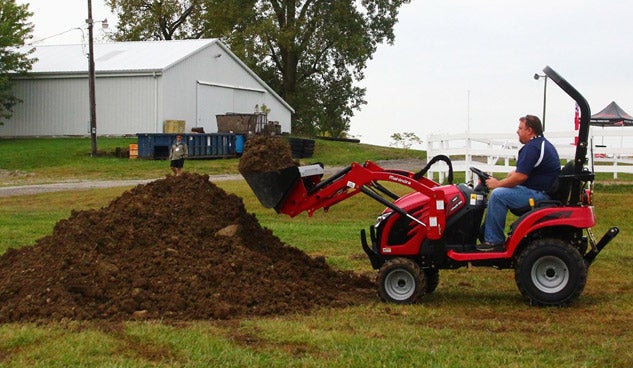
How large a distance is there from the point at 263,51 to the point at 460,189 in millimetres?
52196

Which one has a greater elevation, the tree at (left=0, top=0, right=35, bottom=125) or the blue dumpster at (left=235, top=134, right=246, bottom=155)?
the tree at (left=0, top=0, right=35, bottom=125)

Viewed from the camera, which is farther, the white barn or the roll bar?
the white barn

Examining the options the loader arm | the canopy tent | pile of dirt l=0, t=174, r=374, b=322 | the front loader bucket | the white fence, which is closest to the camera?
pile of dirt l=0, t=174, r=374, b=322

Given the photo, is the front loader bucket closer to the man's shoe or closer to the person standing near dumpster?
the man's shoe

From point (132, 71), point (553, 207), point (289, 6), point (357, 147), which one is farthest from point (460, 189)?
point (289, 6)

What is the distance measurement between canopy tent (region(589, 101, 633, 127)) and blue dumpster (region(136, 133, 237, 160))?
2282 centimetres

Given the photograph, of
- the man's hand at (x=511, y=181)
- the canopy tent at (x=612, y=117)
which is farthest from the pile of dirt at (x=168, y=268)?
the canopy tent at (x=612, y=117)

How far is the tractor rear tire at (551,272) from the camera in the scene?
33.2ft

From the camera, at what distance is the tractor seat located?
10.3 m

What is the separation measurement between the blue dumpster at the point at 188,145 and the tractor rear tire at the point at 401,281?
3445 cm

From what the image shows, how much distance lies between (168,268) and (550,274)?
166 inches

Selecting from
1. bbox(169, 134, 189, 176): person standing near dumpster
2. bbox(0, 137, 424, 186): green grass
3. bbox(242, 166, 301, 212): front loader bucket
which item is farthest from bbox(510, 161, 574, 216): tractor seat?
bbox(0, 137, 424, 186): green grass

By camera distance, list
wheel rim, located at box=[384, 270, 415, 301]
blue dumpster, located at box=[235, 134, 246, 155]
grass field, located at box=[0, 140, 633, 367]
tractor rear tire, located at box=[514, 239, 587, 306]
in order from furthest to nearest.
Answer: blue dumpster, located at box=[235, 134, 246, 155] → wheel rim, located at box=[384, 270, 415, 301] → tractor rear tire, located at box=[514, 239, 587, 306] → grass field, located at box=[0, 140, 633, 367]

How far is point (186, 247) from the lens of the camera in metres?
10.7
